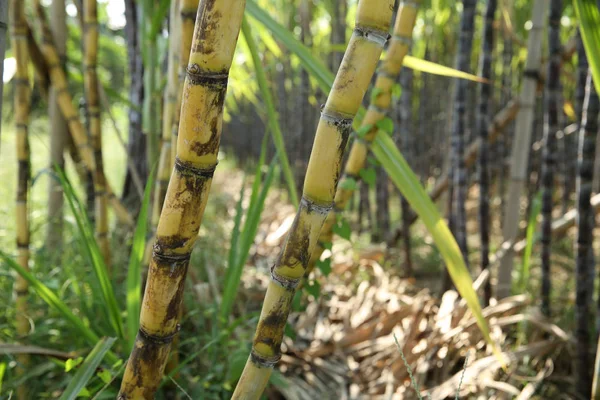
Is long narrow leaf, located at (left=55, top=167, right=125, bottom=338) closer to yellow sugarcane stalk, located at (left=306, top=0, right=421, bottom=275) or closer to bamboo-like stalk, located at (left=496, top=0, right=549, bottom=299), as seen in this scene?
yellow sugarcane stalk, located at (left=306, top=0, right=421, bottom=275)

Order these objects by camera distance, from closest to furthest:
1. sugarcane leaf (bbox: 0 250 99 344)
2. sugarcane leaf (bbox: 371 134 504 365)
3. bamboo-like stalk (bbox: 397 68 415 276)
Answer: sugarcane leaf (bbox: 371 134 504 365) < sugarcane leaf (bbox: 0 250 99 344) < bamboo-like stalk (bbox: 397 68 415 276)

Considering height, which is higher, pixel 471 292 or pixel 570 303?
pixel 471 292

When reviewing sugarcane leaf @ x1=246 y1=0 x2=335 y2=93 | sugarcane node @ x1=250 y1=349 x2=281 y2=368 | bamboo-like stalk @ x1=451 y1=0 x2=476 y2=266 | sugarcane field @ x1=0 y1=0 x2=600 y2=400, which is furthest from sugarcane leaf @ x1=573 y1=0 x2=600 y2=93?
bamboo-like stalk @ x1=451 y1=0 x2=476 y2=266

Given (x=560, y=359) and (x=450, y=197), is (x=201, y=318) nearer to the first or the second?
(x=560, y=359)

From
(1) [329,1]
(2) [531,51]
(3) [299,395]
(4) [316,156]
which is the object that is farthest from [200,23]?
(1) [329,1]

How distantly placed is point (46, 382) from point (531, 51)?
1.39m

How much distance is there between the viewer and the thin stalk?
1.41 meters

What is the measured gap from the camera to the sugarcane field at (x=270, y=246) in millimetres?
576

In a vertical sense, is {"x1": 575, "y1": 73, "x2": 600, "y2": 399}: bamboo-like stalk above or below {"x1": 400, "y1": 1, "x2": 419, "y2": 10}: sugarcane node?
below

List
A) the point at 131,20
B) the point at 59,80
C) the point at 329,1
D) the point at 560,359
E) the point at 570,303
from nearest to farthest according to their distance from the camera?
the point at 59,80 → the point at 560,359 → the point at 570,303 → the point at 131,20 → the point at 329,1

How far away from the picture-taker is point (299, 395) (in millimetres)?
1173

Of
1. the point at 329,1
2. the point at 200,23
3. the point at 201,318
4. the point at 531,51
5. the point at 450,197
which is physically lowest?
the point at 201,318

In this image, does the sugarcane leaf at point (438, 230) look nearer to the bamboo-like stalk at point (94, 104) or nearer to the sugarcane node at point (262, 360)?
the sugarcane node at point (262, 360)

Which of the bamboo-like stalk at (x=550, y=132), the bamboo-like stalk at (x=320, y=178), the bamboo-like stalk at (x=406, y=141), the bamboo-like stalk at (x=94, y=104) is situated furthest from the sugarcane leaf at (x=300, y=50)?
the bamboo-like stalk at (x=406, y=141)
